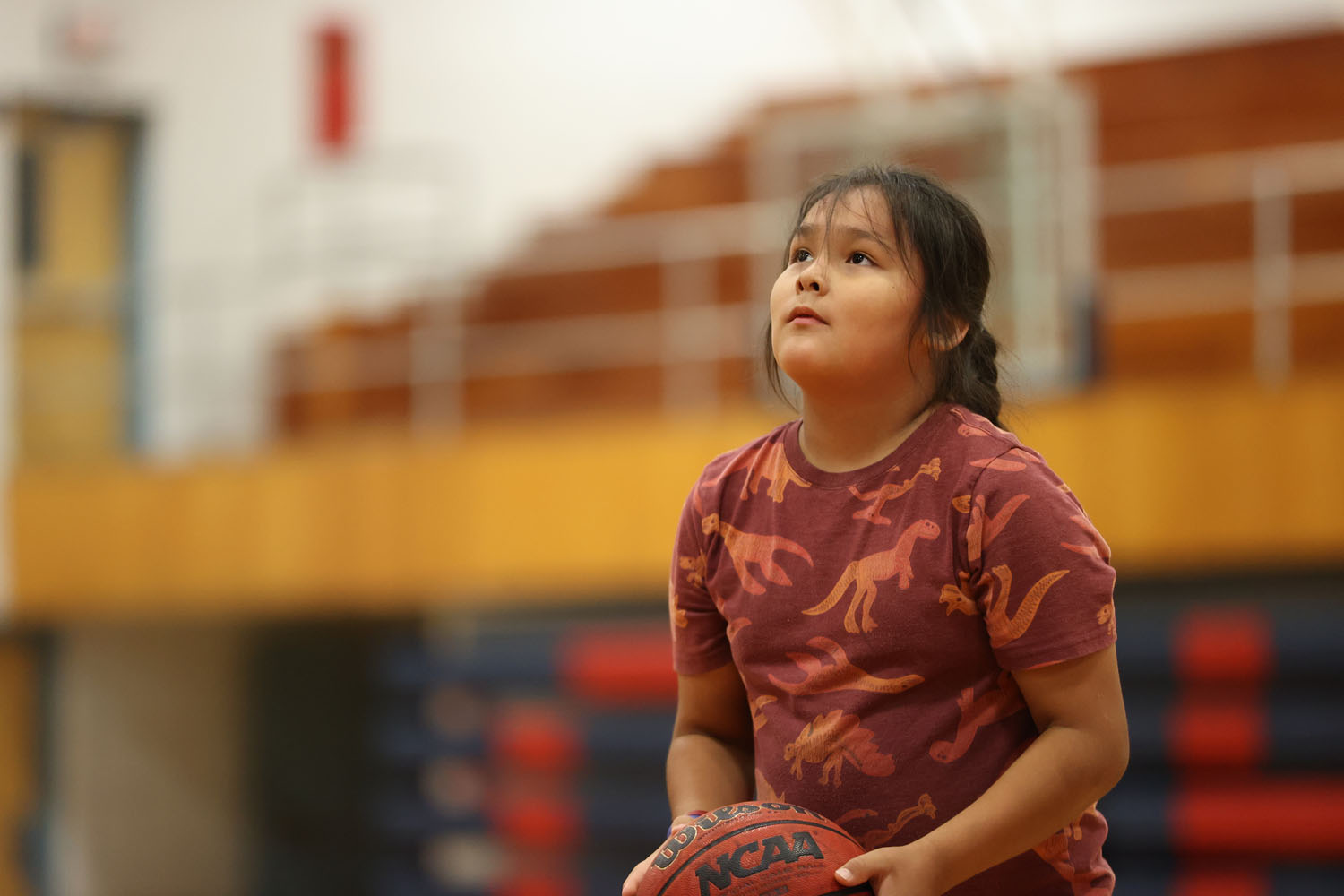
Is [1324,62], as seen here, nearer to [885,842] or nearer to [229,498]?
[229,498]

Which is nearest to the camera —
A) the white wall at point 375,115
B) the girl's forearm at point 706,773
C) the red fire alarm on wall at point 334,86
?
the girl's forearm at point 706,773

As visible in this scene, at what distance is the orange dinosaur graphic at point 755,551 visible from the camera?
1.41 meters

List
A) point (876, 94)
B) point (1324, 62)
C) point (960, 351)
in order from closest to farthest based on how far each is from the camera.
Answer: point (960, 351)
point (876, 94)
point (1324, 62)

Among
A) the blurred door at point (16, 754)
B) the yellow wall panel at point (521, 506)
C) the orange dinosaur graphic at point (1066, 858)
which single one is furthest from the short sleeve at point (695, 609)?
the blurred door at point (16, 754)

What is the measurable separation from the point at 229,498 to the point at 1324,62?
5056mm

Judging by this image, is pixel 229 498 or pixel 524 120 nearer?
pixel 229 498

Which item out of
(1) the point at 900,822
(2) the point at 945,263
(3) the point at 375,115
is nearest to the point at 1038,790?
(1) the point at 900,822

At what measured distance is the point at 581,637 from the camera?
6.11 m

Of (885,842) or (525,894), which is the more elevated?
(885,842)

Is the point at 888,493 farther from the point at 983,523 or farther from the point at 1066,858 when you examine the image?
the point at 1066,858

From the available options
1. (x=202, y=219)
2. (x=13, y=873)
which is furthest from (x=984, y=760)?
(x=202, y=219)

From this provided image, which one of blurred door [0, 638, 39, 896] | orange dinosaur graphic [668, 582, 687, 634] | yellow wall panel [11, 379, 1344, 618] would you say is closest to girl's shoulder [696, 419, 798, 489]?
orange dinosaur graphic [668, 582, 687, 634]

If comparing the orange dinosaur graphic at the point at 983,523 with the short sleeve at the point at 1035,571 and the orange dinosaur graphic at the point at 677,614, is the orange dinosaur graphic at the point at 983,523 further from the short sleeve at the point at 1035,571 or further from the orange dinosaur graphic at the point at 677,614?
the orange dinosaur graphic at the point at 677,614

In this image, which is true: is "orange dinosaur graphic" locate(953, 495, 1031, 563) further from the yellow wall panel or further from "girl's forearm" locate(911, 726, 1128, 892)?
the yellow wall panel
